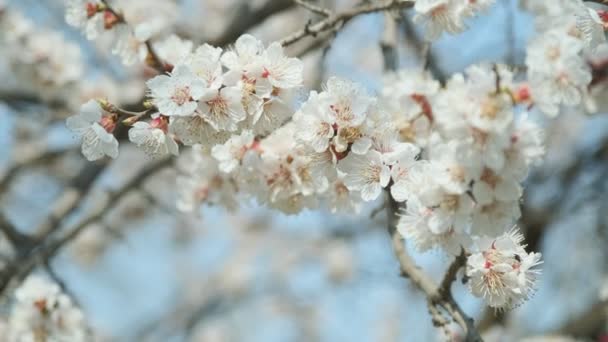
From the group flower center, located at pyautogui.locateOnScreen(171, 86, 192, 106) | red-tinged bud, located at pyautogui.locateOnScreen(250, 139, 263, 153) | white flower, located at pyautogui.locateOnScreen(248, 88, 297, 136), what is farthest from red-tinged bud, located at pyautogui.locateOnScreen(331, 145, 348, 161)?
red-tinged bud, located at pyautogui.locateOnScreen(250, 139, 263, 153)

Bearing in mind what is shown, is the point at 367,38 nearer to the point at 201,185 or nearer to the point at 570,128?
the point at 570,128

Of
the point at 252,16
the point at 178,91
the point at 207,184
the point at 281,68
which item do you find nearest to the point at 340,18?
the point at 281,68

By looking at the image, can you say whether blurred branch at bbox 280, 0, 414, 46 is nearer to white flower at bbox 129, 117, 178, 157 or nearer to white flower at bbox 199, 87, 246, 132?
white flower at bbox 199, 87, 246, 132

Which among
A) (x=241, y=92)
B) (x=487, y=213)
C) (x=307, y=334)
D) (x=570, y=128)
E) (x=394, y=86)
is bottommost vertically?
(x=307, y=334)

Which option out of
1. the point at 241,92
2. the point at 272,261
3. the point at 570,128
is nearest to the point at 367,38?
the point at 570,128

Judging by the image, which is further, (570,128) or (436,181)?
(570,128)

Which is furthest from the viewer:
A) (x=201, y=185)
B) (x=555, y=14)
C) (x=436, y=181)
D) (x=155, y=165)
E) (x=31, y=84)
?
(x=31, y=84)

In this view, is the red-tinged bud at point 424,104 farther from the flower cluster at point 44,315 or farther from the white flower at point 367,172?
the flower cluster at point 44,315
